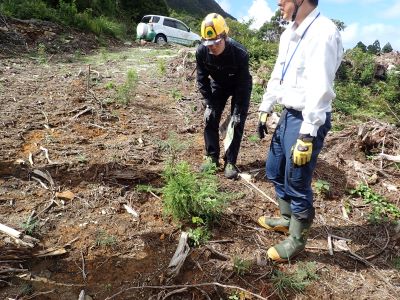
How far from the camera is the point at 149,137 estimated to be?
5309mm

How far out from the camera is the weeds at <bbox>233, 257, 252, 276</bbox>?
2902 millimetres

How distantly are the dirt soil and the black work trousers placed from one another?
0.35 metres

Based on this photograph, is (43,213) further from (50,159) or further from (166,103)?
(166,103)

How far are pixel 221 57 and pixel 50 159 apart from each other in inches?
97.9

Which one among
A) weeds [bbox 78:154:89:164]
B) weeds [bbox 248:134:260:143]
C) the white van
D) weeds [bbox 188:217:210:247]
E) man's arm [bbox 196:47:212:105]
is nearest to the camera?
weeds [bbox 188:217:210:247]

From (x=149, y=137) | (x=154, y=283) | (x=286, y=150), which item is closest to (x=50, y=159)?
(x=149, y=137)

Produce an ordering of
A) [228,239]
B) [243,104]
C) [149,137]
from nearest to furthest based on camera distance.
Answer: [228,239], [243,104], [149,137]

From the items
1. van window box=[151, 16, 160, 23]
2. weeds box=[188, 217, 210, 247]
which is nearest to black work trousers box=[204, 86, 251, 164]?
weeds box=[188, 217, 210, 247]

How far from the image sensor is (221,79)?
13.6ft

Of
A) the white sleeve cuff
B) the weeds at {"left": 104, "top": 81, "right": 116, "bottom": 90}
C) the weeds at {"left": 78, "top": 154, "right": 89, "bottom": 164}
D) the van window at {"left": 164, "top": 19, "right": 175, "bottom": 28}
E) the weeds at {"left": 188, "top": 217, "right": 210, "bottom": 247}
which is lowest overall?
the weeds at {"left": 188, "top": 217, "right": 210, "bottom": 247}

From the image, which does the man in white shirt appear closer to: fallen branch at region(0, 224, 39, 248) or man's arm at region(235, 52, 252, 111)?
man's arm at region(235, 52, 252, 111)

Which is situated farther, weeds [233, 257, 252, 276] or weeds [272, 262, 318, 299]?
weeds [233, 257, 252, 276]

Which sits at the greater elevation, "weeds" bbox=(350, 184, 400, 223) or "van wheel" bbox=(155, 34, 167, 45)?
"van wheel" bbox=(155, 34, 167, 45)

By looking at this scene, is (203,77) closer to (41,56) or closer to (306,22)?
(306,22)
